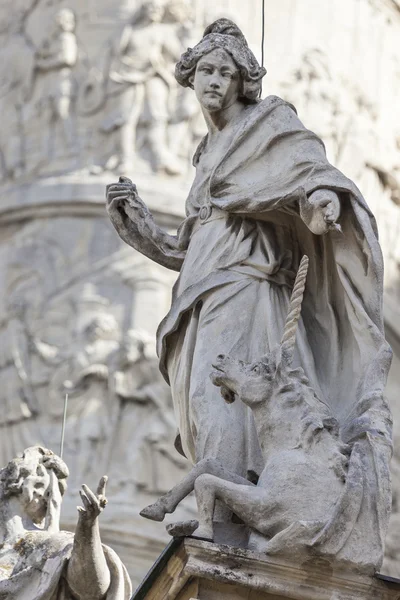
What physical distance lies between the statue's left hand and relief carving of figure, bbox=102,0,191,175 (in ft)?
32.2

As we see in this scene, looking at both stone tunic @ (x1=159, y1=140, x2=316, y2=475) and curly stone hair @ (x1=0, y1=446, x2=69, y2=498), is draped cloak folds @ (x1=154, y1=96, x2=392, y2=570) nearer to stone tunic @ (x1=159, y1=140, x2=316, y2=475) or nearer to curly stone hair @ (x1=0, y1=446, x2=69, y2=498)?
stone tunic @ (x1=159, y1=140, x2=316, y2=475)

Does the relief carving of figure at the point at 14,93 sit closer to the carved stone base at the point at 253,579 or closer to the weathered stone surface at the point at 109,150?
the weathered stone surface at the point at 109,150

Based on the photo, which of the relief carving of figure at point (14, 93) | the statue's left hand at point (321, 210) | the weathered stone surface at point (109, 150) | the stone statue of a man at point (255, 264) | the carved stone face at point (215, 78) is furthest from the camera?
the relief carving of figure at point (14, 93)

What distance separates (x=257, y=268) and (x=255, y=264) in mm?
17

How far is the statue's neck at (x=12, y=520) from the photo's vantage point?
8.65 meters

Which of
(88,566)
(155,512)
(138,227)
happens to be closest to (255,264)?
(138,227)

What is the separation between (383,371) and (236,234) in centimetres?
83

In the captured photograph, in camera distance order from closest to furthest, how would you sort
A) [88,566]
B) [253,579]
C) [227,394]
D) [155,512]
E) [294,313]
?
[253,579]
[155,512]
[227,394]
[294,313]
[88,566]

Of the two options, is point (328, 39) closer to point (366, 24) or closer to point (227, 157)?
point (366, 24)

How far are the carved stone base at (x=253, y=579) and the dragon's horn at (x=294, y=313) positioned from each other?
31.8 inches

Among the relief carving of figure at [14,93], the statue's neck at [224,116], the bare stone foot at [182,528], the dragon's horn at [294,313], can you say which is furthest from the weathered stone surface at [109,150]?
the bare stone foot at [182,528]

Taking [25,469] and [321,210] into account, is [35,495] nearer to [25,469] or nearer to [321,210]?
[25,469]

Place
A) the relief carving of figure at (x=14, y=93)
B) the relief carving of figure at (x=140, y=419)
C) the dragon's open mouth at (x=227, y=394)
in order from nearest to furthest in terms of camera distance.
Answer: the dragon's open mouth at (x=227, y=394) < the relief carving of figure at (x=140, y=419) < the relief carving of figure at (x=14, y=93)

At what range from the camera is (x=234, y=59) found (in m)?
8.50
